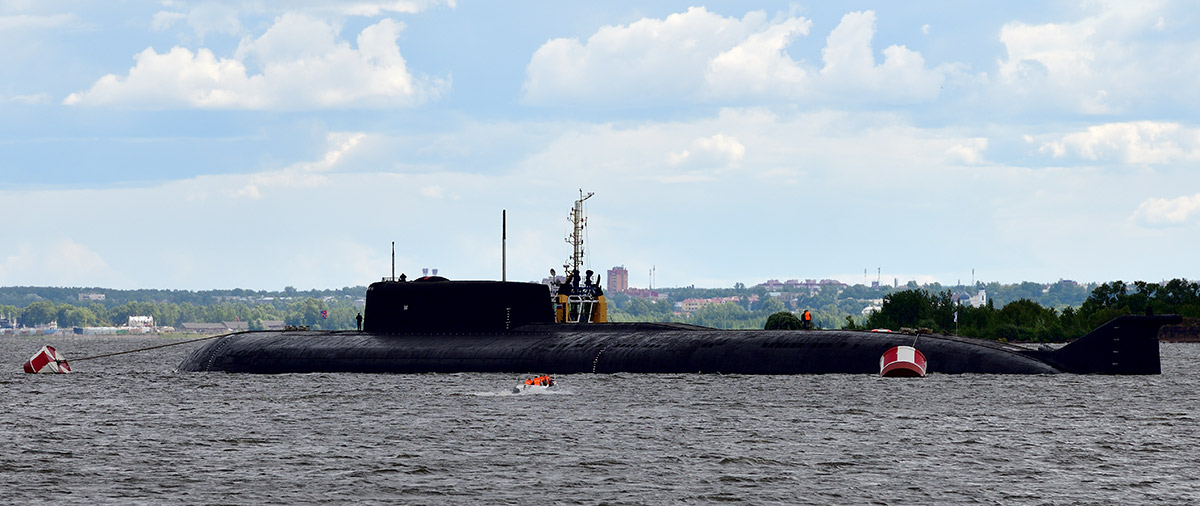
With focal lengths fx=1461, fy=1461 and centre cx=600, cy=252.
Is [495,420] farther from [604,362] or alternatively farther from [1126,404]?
[1126,404]

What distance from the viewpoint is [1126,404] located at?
39.3 m

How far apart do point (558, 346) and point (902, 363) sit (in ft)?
36.8

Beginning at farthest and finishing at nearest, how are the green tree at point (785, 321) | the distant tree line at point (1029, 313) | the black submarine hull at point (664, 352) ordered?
the distant tree line at point (1029, 313) < the green tree at point (785, 321) < the black submarine hull at point (664, 352)

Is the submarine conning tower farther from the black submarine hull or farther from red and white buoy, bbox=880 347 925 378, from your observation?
red and white buoy, bbox=880 347 925 378

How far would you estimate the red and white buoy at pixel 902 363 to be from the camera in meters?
45.1

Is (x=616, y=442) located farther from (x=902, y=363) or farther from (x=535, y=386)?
(x=902, y=363)

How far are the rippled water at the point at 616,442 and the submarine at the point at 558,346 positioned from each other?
0.81 meters

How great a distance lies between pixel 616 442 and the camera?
3091 cm

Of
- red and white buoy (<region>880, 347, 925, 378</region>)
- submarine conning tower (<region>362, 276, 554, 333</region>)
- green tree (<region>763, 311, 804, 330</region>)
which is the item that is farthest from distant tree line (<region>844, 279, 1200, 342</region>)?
red and white buoy (<region>880, 347, 925, 378</region>)

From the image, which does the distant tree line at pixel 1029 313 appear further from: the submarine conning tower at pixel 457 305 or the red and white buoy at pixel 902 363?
the red and white buoy at pixel 902 363

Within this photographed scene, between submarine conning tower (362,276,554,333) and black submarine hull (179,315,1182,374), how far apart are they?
0.37m

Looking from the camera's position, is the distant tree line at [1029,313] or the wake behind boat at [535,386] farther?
the distant tree line at [1029,313]

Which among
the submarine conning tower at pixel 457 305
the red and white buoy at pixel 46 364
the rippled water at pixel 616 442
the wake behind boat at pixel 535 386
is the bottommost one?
the rippled water at pixel 616 442

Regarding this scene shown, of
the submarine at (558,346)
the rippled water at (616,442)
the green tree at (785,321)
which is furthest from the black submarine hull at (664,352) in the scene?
the green tree at (785,321)
